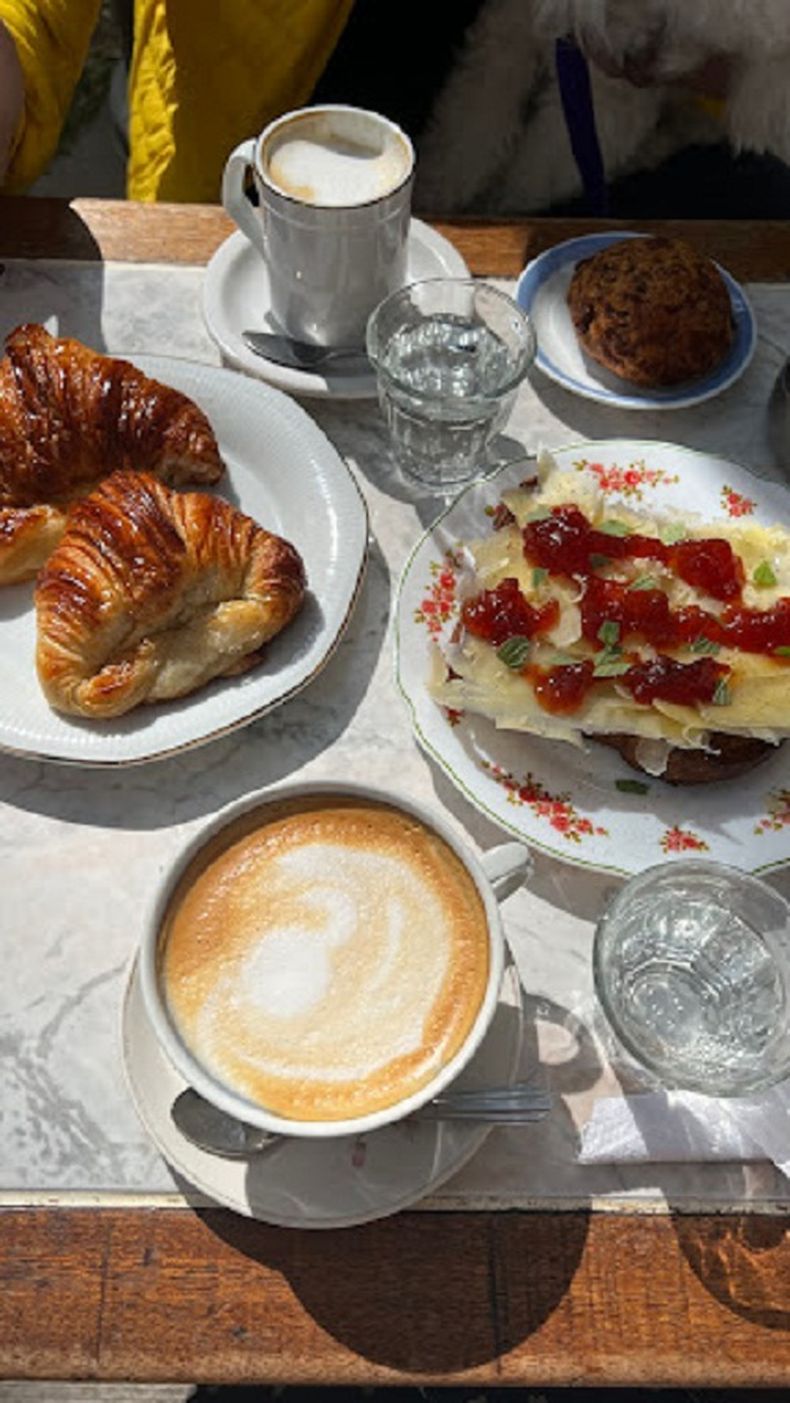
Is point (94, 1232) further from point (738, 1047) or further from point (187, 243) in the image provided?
point (187, 243)

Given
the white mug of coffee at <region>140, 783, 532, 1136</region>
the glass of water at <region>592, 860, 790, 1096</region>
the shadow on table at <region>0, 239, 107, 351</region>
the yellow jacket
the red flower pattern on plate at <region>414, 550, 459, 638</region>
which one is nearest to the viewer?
the white mug of coffee at <region>140, 783, 532, 1136</region>

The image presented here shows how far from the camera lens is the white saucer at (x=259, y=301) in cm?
124

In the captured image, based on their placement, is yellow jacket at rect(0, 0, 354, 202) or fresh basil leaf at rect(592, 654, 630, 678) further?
yellow jacket at rect(0, 0, 354, 202)

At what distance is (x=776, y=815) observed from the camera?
3.16 feet

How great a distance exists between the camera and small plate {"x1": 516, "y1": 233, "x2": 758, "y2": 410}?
4.12 ft

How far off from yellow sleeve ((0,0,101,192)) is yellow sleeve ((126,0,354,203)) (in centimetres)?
10

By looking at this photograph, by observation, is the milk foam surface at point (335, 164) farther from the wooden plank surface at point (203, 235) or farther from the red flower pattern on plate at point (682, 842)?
the red flower pattern on plate at point (682, 842)

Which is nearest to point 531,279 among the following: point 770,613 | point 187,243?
point 187,243

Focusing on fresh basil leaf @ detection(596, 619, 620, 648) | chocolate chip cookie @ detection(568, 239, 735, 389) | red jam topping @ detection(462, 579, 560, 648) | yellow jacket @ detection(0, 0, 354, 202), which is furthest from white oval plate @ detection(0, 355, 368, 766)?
yellow jacket @ detection(0, 0, 354, 202)

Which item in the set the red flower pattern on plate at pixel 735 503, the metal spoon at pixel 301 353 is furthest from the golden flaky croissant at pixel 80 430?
the red flower pattern on plate at pixel 735 503

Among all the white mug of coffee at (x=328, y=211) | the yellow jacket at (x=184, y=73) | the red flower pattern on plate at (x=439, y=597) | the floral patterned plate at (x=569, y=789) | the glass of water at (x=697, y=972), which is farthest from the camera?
the yellow jacket at (x=184, y=73)

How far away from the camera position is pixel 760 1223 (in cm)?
83

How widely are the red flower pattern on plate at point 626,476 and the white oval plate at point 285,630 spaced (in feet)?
0.76

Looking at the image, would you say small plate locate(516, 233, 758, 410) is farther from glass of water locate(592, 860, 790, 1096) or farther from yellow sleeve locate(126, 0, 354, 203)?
glass of water locate(592, 860, 790, 1096)
